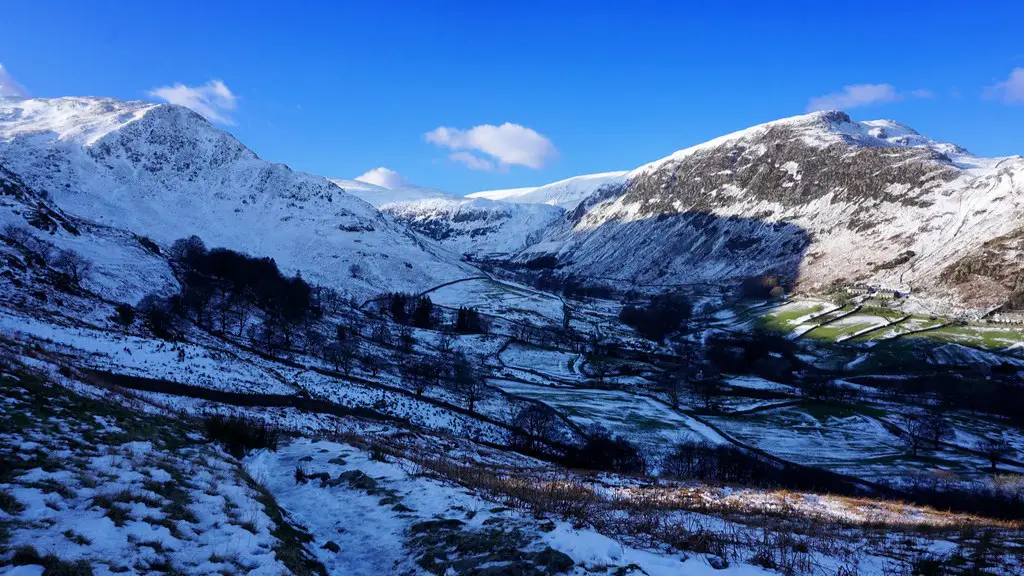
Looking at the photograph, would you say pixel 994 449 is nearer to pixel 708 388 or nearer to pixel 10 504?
pixel 708 388

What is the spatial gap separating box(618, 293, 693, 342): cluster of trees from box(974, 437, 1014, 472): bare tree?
3410 inches

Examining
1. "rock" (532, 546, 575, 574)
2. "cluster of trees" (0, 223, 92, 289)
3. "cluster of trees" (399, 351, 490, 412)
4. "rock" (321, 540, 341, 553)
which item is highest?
"cluster of trees" (0, 223, 92, 289)

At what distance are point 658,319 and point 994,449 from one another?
105393 millimetres

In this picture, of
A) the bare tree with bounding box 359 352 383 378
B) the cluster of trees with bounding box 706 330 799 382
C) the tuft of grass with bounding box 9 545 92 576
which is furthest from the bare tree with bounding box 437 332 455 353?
the tuft of grass with bounding box 9 545 92 576

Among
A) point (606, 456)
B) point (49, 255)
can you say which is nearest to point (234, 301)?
point (49, 255)

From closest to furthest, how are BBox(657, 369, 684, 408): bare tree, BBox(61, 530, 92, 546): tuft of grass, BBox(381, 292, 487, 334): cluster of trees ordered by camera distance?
BBox(61, 530, 92, 546): tuft of grass, BBox(657, 369, 684, 408): bare tree, BBox(381, 292, 487, 334): cluster of trees

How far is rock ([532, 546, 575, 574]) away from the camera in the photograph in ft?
23.6

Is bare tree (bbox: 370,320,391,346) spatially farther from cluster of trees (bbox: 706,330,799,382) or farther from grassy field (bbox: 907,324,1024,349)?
grassy field (bbox: 907,324,1024,349)

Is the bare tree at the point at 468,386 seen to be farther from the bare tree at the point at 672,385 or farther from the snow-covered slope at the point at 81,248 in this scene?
the snow-covered slope at the point at 81,248

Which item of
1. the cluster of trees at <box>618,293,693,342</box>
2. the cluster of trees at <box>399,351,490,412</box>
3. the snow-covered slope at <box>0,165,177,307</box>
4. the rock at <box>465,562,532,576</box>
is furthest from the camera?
the cluster of trees at <box>618,293,693,342</box>

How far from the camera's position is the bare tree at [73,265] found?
2845 inches

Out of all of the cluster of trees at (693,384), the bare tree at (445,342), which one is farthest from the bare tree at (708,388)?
the bare tree at (445,342)

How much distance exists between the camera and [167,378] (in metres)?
32.6

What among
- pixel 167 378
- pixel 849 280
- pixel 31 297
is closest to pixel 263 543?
pixel 167 378
